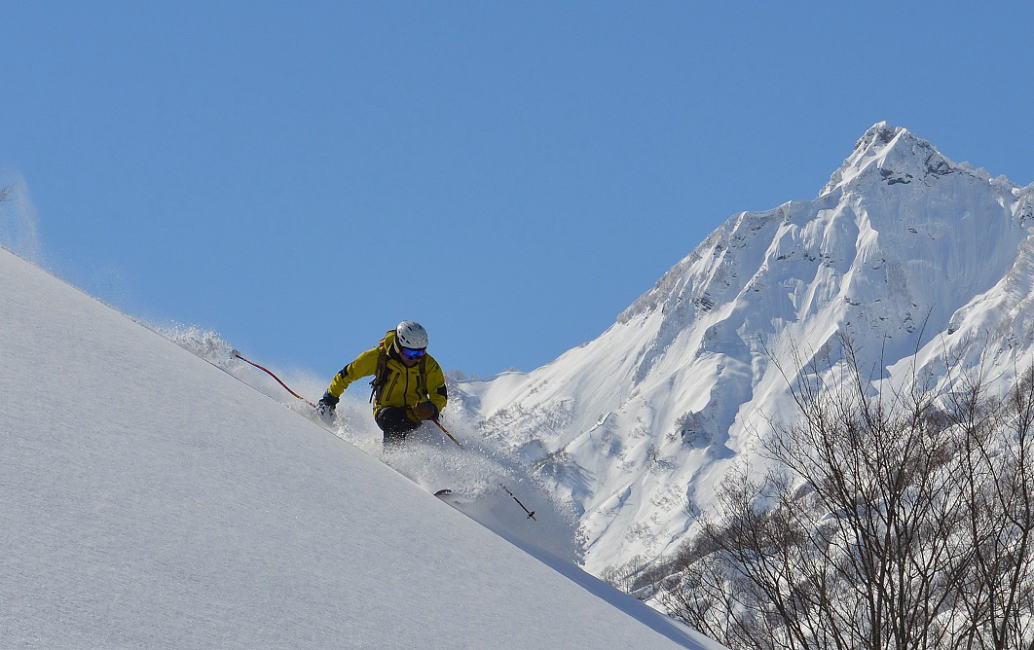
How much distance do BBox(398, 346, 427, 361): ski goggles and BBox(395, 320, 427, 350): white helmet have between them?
36 mm

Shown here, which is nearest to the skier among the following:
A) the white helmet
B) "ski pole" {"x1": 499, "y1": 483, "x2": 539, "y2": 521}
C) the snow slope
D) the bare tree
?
the white helmet

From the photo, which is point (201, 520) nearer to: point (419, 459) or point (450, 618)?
point (450, 618)

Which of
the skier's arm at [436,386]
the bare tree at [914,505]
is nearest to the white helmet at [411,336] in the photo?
the skier's arm at [436,386]

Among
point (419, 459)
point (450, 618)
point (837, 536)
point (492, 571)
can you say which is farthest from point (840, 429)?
point (450, 618)

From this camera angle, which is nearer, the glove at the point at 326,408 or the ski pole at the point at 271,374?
the glove at the point at 326,408

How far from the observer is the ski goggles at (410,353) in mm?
10625

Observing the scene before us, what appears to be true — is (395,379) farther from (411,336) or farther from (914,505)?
(914,505)

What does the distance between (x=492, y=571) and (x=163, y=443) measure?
1.82m

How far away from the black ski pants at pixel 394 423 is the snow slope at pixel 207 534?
2.32 metres

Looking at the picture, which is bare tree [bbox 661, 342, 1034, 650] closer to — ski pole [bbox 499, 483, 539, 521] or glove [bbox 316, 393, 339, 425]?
ski pole [bbox 499, 483, 539, 521]

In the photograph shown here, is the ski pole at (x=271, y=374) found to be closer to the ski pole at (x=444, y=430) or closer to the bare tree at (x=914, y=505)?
the ski pole at (x=444, y=430)

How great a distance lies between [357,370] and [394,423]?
28.9 inches

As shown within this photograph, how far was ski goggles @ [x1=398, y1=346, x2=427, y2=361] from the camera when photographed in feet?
34.9

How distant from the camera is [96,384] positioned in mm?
5938
